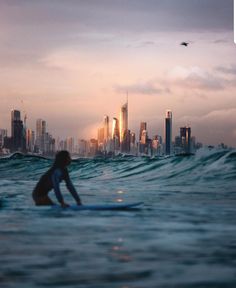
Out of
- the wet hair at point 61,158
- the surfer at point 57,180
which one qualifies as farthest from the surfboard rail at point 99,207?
the wet hair at point 61,158

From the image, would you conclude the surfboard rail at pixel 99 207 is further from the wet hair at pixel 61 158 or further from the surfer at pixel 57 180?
the wet hair at pixel 61 158

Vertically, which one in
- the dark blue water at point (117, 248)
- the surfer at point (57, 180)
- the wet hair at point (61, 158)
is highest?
the wet hair at point (61, 158)

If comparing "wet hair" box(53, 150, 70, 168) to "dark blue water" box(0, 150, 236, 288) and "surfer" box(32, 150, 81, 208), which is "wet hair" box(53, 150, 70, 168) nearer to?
"surfer" box(32, 150, 81, 208)

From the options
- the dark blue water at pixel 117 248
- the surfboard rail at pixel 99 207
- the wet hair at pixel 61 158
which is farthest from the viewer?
the surfboard rail at pixel 99 207

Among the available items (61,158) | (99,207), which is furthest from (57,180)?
(99,207)

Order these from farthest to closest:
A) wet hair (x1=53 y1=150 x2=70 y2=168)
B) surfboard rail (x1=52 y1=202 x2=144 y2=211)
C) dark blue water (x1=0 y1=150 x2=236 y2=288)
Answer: surfboard rail (x1=52 y1=202 x2=144 y2=211) < wet hair (x1=53 y1=150 x2=70 y2=168) < dark blue water (x1=0 y1=150 x2=236 y2=288)

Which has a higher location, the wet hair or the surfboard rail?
the wet hair

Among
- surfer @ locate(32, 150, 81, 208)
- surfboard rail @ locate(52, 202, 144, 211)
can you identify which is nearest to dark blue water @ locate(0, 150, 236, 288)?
surfboard rail @ locate(52, 202, 144, 211)

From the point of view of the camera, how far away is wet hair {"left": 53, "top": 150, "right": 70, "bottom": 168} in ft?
44.6

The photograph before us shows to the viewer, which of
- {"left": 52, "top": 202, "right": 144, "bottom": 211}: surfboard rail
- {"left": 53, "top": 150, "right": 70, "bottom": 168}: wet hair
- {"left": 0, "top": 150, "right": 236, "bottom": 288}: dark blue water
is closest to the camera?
{"left": 0, "top": 150, "right": 236, "bottom": 288}: dark blue water

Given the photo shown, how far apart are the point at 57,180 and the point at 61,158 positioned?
0.57 m

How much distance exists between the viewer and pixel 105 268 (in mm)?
7129

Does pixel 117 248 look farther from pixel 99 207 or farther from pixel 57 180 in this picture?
pixel 99 207

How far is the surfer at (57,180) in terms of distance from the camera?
13656 millimetres
